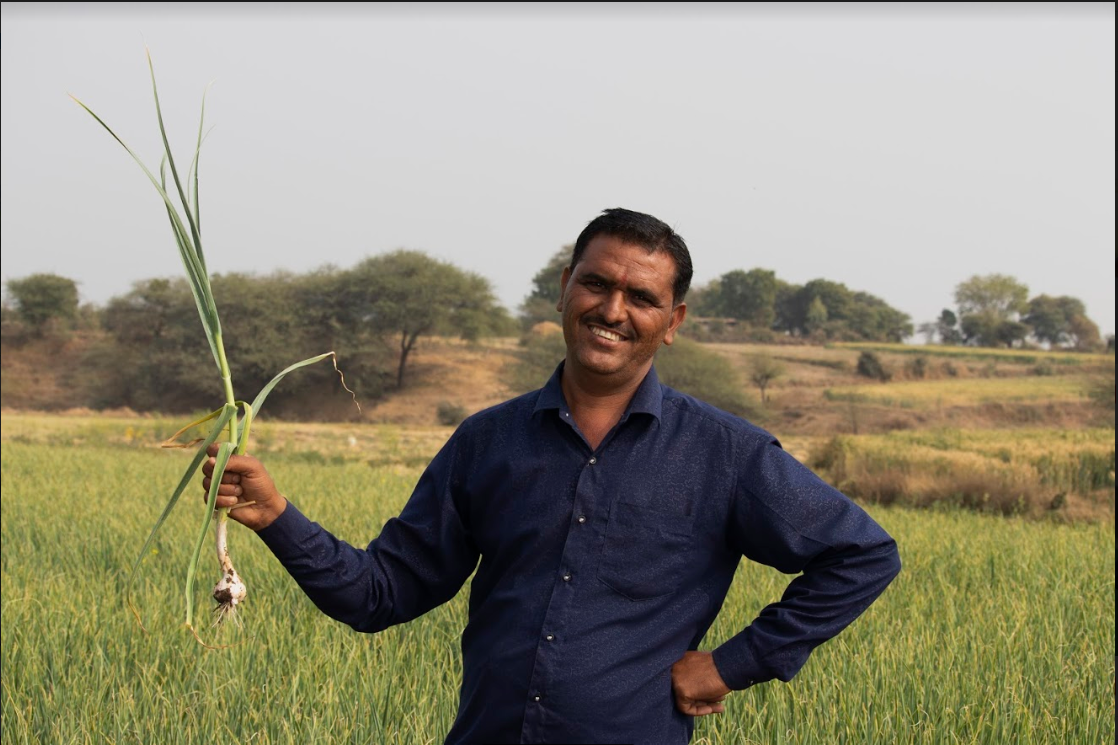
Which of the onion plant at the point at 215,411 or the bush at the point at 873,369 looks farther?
the bush at the point at 873,369

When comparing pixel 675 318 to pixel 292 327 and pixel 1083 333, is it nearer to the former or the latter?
pixel 292 327

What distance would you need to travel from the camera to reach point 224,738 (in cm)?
361

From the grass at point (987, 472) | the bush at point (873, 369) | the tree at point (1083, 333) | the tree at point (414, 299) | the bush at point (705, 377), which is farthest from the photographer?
the tree at point (1083, 333)

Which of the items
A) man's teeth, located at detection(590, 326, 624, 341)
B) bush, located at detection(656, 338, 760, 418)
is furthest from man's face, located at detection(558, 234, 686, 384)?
bush, located at detection(656, 338, 760, 418)

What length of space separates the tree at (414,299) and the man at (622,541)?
43.4 m

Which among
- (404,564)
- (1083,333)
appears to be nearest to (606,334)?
(404,564)

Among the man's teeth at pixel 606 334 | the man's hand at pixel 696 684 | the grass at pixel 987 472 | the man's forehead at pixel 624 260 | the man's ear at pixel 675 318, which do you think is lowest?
the grass at pixel 987 472

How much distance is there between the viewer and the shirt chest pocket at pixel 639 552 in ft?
6.64

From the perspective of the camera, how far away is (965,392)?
3878 centimetres

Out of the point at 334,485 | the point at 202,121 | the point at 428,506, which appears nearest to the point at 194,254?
the point at 202,121

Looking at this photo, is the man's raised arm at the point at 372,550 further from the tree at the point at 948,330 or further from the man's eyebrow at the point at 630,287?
the tree at the point at 948,330

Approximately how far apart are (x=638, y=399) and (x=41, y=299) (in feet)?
190

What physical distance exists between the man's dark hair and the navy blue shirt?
10.4 inches

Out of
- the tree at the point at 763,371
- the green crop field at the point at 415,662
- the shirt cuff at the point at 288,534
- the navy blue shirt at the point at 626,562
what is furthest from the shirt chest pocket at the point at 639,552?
the tree at the point at 763,371
